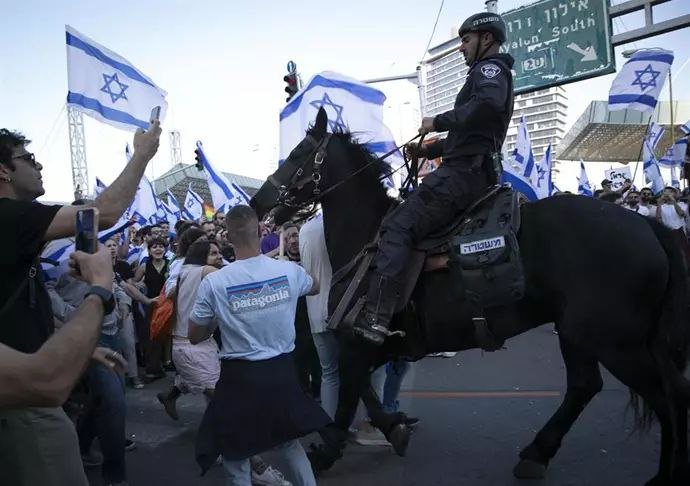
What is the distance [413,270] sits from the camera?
3938mm

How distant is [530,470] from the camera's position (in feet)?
13.4

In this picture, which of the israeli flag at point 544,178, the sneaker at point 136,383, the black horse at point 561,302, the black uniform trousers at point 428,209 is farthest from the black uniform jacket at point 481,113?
the israeli flag at point 544,178

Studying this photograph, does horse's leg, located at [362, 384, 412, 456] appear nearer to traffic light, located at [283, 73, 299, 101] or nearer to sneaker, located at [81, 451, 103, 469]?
sneaker, located at [81, 451, 103, 469]

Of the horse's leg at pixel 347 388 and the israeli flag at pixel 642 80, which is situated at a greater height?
the israeli flag at pixel 642 80

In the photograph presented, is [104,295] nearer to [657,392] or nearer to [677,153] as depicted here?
[657,392]

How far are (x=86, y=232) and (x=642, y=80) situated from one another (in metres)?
13.6

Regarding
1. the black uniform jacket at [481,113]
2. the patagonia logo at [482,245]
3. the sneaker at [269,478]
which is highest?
the black uniform jacket at [481,113]

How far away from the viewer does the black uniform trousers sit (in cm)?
384

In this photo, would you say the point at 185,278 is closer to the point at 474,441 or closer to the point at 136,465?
the point at 136,465

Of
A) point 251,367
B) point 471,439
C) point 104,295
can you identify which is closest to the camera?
point 104,295

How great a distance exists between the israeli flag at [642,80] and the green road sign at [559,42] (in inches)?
27.7

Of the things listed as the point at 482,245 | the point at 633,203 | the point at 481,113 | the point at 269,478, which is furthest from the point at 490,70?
the point at 633,203

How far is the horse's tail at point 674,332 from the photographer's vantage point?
3504 millimetres

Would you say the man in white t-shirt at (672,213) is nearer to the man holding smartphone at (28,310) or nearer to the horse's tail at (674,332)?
the horse's tail at (674,332)
